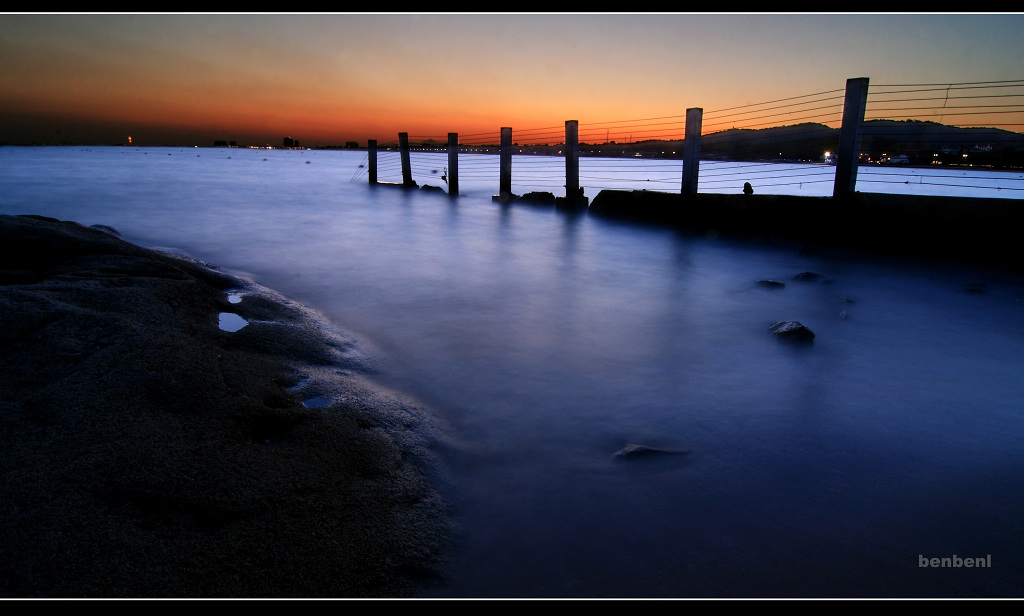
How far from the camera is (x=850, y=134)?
5.58 meters

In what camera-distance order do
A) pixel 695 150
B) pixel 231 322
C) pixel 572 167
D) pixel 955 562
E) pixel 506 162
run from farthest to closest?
pixel 506 162 < pixel 572 167 < pixel 695 150 < pixel 231 322 < pixel 955 562

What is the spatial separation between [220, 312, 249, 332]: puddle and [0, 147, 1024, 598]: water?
2.58 ft

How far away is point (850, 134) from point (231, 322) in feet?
20.5

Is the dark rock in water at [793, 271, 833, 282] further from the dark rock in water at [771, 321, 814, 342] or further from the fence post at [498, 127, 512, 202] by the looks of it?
the fence post at [498, 127, 512, 202]

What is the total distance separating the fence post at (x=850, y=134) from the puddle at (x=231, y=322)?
6.01m

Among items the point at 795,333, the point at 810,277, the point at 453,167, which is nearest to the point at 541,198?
the point at 453,167

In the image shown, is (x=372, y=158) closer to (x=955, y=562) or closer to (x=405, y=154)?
(x=405, y=154)

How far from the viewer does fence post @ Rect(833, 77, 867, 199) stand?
5484 mm

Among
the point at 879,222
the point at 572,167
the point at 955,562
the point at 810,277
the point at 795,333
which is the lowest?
the point at 955,562

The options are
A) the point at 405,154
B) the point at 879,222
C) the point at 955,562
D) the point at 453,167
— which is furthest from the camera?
the point at 405,154

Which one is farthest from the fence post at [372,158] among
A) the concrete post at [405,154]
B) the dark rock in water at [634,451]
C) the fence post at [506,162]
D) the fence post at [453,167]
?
the dark rock in water at [634,451]

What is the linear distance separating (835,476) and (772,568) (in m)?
0.64

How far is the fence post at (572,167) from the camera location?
9.69 meters
